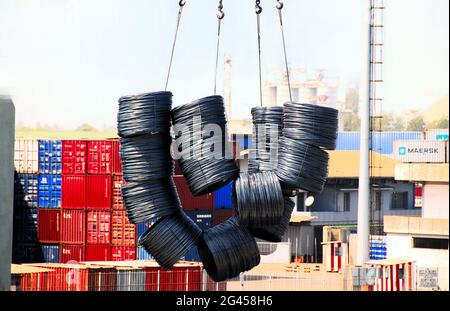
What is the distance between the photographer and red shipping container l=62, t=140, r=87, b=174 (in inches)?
2403

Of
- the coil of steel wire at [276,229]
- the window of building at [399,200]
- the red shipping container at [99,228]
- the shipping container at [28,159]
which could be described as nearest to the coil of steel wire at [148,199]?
the coil of steel wire at [276,229]

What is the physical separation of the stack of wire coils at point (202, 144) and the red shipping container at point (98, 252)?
3568 centimetres

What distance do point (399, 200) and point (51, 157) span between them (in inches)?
1341

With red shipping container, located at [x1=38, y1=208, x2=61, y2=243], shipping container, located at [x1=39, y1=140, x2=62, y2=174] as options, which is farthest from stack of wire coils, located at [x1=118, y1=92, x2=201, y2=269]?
shipping container, located at [x1=39, y1=140, x2=62, y2=174]

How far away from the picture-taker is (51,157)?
203 feet

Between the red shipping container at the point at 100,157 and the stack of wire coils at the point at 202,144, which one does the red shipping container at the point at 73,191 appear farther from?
the stack of wire coils at the point at 202,144

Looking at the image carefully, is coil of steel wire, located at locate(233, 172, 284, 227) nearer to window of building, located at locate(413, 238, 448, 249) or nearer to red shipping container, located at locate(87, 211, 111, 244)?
window of building, located at locate(413, 238, 448, 249)

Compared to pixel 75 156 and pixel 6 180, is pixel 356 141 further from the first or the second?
pixel 6 180

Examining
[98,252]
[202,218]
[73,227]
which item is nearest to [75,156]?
[73,227]

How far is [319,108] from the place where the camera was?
79.0 feet

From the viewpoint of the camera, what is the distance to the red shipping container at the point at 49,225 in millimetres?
60938
